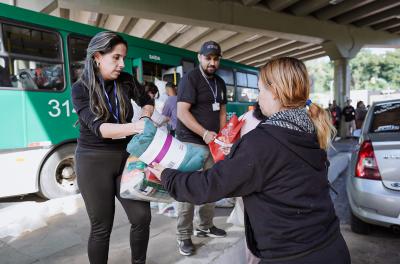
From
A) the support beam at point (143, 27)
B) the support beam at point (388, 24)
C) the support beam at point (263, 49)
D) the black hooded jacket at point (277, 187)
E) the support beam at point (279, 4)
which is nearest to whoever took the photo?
the black hooded jacket at point (277, 187)

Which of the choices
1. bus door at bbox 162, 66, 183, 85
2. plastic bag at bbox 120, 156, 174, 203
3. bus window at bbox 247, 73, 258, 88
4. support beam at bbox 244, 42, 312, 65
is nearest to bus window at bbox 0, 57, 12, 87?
bus door at bbox 162, 66, 183, 85

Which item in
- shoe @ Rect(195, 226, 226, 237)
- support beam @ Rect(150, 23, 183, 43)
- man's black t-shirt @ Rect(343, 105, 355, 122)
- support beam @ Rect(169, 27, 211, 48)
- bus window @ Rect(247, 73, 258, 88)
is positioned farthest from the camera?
man's black t-shirt @ Rect(343, 105, 355, 122)

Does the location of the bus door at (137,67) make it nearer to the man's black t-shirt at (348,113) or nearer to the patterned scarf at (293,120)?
the patterned scarf at (293,120)

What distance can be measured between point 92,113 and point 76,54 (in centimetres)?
375

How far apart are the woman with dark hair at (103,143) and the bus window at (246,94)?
7706mm

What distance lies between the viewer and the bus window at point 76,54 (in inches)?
199

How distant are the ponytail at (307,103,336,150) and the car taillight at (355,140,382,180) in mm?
1894

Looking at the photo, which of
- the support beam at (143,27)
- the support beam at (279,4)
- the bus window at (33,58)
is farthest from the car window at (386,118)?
the support beam at (143,27)

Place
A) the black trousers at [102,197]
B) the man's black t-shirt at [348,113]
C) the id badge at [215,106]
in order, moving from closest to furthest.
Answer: the black trousers at [102,197] < the id badge at [215,106] < the man's black t-shirt at [348,113]

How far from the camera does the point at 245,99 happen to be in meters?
9.88

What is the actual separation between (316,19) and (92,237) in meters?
13.8

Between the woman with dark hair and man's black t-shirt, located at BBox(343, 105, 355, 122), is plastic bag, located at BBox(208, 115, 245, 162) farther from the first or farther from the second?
man's black t-shirt, located at BBox(343, 105, 355, 122)

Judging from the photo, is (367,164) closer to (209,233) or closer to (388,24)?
(209,233)

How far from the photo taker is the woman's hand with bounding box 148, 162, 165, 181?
4.66 feet
